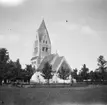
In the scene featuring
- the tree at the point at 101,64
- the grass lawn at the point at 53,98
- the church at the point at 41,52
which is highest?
the church at the point at 41,52

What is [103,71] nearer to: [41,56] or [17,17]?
[41,56]

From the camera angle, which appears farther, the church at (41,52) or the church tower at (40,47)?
the church tower at (40,47)

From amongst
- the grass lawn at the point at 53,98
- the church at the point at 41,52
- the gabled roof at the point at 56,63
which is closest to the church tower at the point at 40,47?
the church at the point at 41,52

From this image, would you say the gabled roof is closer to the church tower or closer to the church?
the church

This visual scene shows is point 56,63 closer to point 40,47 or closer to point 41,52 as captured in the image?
point 41,52

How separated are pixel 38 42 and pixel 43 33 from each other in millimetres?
4492

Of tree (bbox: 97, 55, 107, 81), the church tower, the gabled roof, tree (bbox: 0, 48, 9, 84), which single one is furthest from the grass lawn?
the church tower

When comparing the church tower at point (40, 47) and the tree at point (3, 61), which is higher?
the church tower at point (40, 47)

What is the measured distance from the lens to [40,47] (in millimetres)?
64875

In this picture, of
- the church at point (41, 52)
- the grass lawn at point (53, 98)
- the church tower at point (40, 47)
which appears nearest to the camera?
the grass lawn at point (53, 98)

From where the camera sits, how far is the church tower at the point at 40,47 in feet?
211

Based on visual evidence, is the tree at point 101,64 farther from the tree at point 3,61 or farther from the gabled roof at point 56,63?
the tree at point 3,61

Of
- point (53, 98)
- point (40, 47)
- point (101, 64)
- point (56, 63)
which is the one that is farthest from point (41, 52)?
point (53, 98)

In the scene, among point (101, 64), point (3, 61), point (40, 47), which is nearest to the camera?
point (3, 61)
